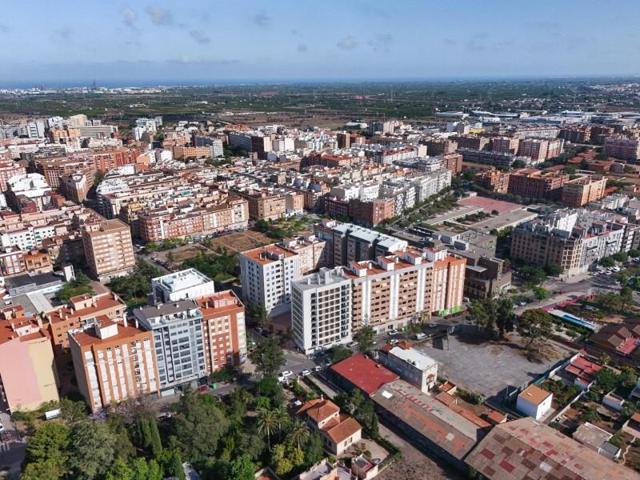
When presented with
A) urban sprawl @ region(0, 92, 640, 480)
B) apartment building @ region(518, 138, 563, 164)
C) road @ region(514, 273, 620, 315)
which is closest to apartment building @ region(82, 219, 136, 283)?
urban sprawl @ region(0, 92, 640, 480)

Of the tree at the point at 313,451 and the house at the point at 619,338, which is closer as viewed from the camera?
the tree at the point at 313,451

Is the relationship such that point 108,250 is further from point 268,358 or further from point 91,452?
point 91,452

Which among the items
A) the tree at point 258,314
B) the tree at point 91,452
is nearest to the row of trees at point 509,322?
the tree at point 258,314

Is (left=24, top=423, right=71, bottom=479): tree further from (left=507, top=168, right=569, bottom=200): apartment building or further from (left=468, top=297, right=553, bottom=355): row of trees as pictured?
(left=507, top=168, right=569, bottom=200): apartment building

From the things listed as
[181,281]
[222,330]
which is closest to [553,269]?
[222,330]

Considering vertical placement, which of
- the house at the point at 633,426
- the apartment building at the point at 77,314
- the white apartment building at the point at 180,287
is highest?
the white apartment building at the point at 180,287

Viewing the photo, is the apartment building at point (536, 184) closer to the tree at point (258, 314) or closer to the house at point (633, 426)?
the house at point (633, 426)
